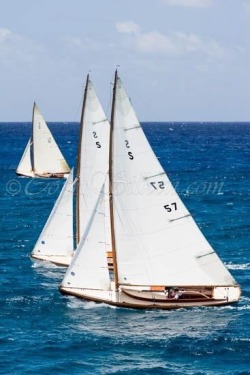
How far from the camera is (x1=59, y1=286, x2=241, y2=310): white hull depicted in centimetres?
5162

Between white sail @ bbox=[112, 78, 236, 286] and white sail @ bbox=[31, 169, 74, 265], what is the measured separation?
11474 mm

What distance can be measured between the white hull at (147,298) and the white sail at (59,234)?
11.2m

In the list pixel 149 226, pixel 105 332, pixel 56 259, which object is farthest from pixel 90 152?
pixel 105 332

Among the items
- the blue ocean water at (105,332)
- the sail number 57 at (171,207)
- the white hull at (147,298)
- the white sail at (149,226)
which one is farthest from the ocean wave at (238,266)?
the sail number 57 at (171,207)

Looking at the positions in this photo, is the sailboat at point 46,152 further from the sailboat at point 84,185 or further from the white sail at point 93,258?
the white sail at point 93,258

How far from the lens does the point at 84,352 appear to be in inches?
1754

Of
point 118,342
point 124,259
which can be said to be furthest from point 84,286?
point 118,342

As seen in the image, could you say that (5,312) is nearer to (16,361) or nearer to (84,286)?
(84,286)

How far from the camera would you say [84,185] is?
60250 mm

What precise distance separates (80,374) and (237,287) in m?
14.5

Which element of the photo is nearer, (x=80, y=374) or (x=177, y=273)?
(x=80, y=374)

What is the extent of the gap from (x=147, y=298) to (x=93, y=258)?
14.1 ft

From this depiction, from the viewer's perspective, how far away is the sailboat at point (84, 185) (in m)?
58.5

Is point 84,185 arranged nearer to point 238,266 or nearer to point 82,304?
point 82,304
